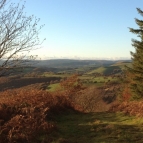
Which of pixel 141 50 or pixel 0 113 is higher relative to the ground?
pixel 141 50

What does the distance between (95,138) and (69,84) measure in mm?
30288

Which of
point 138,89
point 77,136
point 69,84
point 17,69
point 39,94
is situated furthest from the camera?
point 69,84

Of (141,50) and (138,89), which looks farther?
(138,89)

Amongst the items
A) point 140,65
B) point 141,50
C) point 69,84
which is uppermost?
point 141,50

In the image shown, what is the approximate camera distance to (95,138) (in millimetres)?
8836

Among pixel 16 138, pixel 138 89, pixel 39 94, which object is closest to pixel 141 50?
pixel 138 89

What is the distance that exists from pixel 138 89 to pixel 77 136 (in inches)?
794

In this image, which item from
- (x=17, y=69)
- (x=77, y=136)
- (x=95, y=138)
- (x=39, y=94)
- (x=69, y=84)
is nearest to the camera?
(x=95, y=138)

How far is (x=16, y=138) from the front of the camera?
8.21m

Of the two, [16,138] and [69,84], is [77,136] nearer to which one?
[16,138]

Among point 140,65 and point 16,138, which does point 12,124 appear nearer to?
point 16,138

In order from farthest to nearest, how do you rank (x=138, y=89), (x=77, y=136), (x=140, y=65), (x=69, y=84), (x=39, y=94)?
(x=69, y=84), (x=138, y=89), (x=140, y=65), (x=39, y=94), (x=77, y=136)

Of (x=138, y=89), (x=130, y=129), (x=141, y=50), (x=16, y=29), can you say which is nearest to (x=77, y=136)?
(x=130, y=129)

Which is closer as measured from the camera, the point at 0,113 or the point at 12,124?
the point at 12,124
